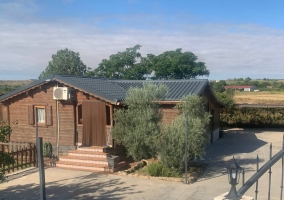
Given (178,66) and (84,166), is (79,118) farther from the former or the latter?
(178,66)

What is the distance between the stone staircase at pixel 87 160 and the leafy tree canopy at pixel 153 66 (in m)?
22.0

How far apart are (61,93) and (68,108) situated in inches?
34.5

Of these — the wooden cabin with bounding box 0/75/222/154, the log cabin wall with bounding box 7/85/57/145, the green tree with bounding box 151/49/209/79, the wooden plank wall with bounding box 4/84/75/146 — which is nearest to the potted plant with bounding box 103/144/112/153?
the wooden cabin with bounding box 0/75/222/154

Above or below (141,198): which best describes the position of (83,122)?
above

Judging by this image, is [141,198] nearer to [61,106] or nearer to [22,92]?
[61,106]

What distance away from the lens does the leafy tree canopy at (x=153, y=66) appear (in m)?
34.9

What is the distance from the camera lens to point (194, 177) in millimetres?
11180

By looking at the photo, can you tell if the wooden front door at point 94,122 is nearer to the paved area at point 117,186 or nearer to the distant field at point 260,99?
the paved area at point 117,186

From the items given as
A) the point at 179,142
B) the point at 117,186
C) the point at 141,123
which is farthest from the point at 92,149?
the point at 179,142

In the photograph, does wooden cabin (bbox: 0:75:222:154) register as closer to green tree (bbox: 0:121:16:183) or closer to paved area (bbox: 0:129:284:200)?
paved area (bbox: 0:129:284:200)

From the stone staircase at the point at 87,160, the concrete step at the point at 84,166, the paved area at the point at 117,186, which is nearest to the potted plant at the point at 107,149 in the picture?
the stone staircase at the point at 87,160

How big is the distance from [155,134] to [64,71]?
2798 cm

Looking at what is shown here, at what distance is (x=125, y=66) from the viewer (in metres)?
37.3

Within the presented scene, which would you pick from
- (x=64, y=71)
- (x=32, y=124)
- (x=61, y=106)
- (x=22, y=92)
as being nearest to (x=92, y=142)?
(x=61, y=106)
